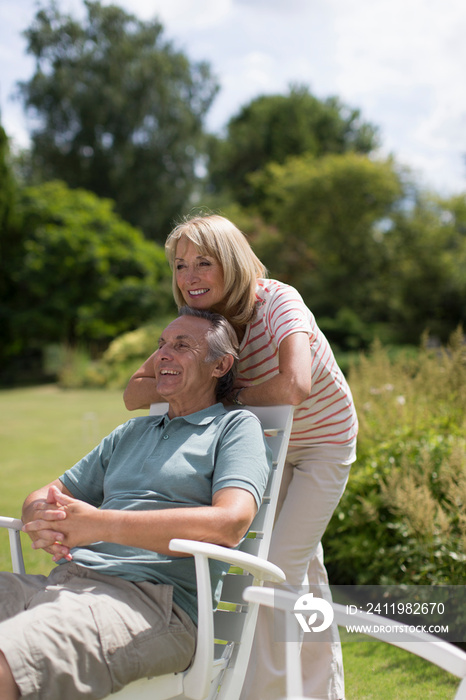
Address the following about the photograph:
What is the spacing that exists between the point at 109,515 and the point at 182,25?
2809cm

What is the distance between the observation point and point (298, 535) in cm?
230

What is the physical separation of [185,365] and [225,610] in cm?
79

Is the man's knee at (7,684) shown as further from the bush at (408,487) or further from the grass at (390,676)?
the bush at (408,487)

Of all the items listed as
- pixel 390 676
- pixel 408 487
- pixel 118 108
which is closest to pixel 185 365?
pixel 408 487

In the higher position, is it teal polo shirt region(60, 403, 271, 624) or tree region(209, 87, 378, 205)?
tree region(209, 87, 378, 205)

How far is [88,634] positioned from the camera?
1.56 meters

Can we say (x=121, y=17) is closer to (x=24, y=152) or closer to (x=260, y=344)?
(x=24, y=152)

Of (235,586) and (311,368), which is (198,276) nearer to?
(311,368)

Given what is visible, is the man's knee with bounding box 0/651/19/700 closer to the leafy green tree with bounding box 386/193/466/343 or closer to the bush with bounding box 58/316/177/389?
the bush with bounding box 58/316/177/389

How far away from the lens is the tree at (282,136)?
30188mm

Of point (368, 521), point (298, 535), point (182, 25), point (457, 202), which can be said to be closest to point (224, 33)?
point (368, 521)

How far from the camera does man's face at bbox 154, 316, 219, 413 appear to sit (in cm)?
211

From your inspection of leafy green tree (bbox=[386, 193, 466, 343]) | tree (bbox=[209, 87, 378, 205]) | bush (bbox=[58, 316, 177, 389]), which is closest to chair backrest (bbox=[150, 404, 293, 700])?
bush (bbox=[58, 316, 177, 389])

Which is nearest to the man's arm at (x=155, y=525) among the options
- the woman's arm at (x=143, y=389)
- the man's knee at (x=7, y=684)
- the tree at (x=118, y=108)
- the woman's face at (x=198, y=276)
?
the man's knee at (x=7, y=684)
